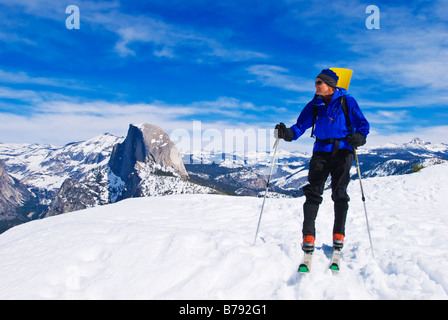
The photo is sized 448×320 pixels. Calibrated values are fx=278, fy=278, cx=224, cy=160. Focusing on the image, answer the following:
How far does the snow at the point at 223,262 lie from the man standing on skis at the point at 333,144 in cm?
97

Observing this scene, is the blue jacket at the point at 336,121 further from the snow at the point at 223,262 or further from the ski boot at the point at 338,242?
the snow at the point at 223,262

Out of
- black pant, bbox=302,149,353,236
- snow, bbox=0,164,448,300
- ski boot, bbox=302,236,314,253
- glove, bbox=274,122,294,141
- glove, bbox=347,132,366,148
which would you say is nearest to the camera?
snow, bbox=0,164,448,300

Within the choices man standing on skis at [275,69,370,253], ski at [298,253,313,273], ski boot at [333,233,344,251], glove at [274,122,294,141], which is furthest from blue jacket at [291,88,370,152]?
ski at [298,253,313,273]

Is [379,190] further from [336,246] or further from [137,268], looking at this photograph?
[137,268]

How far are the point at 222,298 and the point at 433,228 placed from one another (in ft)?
22.6

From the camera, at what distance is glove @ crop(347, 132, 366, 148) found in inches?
216

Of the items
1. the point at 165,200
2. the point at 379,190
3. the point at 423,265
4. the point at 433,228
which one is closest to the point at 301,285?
the point at 423,265

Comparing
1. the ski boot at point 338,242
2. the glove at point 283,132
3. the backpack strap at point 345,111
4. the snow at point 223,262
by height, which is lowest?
the snow at point 223,262

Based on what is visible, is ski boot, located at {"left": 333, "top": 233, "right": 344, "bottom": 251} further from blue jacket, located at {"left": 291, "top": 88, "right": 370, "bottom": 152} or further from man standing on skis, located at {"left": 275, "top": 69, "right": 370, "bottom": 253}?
blue jacket, located at {"left": 291, "top": 88, "right": 370, "bottom": 152}

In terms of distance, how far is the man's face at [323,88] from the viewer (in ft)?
19.2

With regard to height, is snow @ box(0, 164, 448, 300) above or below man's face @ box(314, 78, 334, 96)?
below

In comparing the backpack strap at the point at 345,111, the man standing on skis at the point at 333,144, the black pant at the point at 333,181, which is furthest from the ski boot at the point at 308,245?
the backpack strap at the point at 345,111

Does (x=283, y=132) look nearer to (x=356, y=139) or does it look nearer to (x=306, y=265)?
(x=356, y=139)

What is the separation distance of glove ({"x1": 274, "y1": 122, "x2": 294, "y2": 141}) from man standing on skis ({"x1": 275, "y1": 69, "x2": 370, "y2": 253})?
0.53 meters
